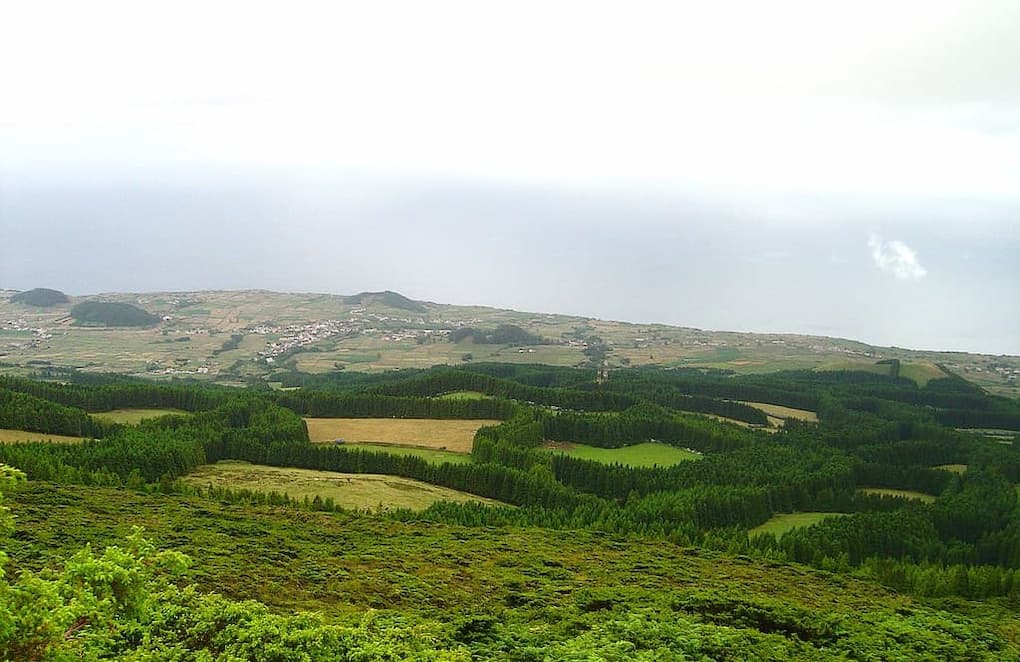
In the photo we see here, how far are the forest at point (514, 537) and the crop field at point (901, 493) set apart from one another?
1.87 feet

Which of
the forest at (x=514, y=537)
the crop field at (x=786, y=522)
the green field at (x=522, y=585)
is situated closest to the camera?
the forest at (x=514, y=537)

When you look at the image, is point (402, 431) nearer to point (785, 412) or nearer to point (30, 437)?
point (30, 437)

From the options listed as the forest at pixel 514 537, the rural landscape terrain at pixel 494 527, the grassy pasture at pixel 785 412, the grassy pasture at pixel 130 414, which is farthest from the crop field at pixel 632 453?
the grassy pasture at pixel 130 414

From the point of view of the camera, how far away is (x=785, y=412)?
14712cm

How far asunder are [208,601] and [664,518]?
57002mm

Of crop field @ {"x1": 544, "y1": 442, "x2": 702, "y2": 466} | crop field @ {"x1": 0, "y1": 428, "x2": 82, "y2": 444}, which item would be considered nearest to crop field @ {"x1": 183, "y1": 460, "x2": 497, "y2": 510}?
crop field @ {"x1": 0, "y1": 428, "x2": 82, "y2": 444}

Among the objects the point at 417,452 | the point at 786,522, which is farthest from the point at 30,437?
the point at 786,522

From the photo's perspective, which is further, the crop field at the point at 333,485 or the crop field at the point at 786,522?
the crop field at the point at 786,522

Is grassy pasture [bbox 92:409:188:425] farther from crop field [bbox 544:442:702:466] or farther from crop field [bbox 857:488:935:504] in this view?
crop field [bbox 857:488:935:504]

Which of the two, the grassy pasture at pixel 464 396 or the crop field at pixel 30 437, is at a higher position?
the grassy pasture at pixel 464 396

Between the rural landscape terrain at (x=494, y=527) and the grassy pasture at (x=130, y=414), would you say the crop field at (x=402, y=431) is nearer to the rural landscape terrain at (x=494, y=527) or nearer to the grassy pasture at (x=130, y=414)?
the rural landscape terrain at (x=494, y=527)

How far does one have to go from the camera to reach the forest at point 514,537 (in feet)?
75.8

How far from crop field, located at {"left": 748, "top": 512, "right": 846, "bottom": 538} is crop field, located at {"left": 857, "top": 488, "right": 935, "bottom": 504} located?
1089cm

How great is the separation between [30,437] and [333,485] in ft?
132
